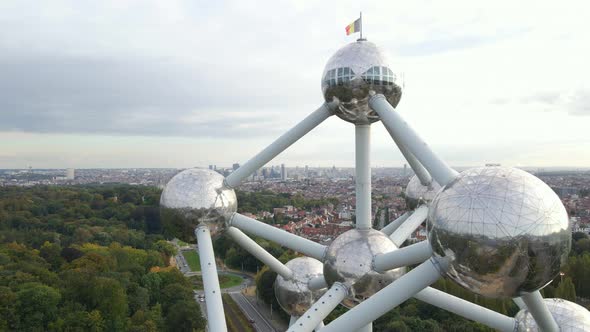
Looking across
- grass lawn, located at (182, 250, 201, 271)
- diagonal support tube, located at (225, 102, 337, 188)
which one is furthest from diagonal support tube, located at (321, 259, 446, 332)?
grass lawn, located at (182, 250, 201, 271)

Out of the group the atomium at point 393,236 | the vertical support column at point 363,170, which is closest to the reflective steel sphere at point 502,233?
the atomium at point 393,236

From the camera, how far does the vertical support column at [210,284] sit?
27.8ft

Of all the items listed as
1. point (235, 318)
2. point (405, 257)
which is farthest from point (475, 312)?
point (235, 318)

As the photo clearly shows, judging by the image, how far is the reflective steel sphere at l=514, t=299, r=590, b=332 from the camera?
7871 mm

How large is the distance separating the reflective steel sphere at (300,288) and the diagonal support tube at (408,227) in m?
2.69

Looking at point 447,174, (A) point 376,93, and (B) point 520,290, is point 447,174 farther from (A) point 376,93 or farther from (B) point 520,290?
(A) point 376,93

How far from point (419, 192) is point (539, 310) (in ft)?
17.9

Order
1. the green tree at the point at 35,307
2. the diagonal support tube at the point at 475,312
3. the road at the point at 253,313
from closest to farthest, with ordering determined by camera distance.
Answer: the diagonal support tube at the point at 475,312 → the green tree at the point at 35,307 → the road at the point at 253,313

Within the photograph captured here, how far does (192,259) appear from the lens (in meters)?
62.6

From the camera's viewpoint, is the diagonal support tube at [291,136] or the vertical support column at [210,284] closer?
the vertical support column at [210,284]

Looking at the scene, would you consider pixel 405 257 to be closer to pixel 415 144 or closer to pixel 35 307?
pixel 415 144

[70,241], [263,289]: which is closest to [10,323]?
[263,289]

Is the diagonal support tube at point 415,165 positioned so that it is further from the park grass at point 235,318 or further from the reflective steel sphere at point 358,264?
the park grass at point 235,318

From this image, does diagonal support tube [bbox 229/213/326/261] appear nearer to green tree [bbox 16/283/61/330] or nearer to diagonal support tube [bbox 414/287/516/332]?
diagonal support tube [bbox 414/287/516/332]
